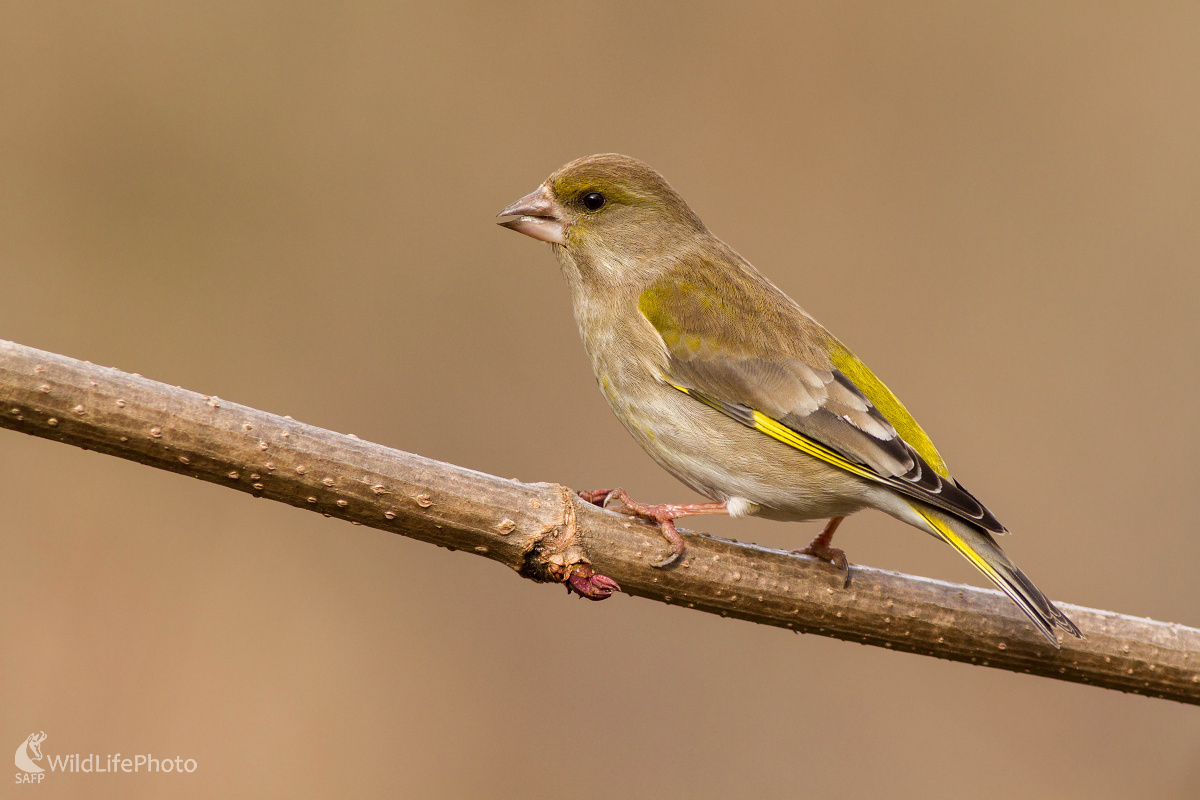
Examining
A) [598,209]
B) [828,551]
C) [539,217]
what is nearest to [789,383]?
[828,551]

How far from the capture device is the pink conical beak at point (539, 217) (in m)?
3.73

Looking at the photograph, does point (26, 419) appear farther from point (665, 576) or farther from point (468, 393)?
point (468, 393)

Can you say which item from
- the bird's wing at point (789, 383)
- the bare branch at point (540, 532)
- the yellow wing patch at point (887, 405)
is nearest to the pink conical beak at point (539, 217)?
the bird's wing at point (789, 383)

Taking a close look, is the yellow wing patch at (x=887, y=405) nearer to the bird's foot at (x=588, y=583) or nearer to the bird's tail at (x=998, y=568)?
the bird's tail at (x=998, y=568)

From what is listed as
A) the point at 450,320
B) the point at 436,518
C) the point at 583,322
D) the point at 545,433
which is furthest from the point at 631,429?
the point at 450,320

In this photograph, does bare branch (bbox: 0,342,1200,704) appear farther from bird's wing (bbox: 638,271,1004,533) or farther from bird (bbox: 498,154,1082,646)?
bird's wing (bbox: 638,271,1004,533)

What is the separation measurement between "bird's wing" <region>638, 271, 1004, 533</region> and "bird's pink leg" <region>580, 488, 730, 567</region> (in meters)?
0.38

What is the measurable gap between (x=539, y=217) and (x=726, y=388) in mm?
1026

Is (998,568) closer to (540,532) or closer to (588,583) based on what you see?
(588,583)

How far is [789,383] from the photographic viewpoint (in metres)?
3.39

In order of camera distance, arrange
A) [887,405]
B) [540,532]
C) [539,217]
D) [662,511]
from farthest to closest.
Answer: [539,217]
[887,405]
[662,511]
[540,532]

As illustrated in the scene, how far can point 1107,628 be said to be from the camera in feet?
10.5

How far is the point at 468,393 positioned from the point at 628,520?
11.4ft

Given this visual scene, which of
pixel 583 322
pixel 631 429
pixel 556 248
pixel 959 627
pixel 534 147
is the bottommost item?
pixel 959 627
